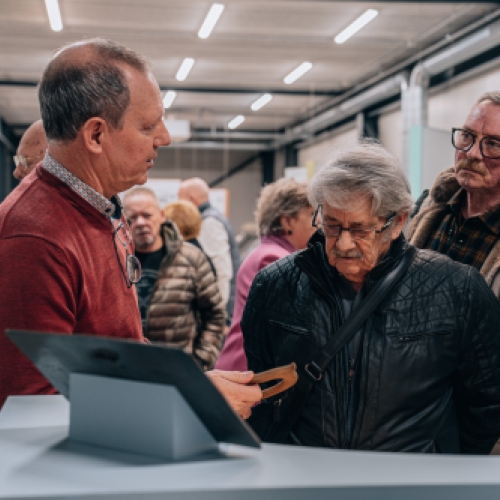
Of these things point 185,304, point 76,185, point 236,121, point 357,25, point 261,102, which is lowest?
point 185,304

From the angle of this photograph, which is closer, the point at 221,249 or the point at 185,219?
the point at 185,219

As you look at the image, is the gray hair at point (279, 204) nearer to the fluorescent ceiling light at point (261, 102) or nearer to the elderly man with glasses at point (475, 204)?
Answer: the elderly man with glasses at point (475, 204)

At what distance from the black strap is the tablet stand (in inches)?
44.4

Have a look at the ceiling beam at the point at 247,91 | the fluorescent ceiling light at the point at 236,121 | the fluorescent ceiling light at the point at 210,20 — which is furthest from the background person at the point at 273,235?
the fluorescent ceiling light at the point at 236,121

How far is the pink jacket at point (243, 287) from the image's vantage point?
3.21m

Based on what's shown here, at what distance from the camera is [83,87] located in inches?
57.0

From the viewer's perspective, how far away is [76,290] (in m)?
1.33

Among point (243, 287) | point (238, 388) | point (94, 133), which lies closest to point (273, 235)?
point (243, 287)

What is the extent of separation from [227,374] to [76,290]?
0.41 m

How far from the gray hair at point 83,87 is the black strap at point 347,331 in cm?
80

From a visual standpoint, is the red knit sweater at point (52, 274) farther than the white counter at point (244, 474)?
Yes

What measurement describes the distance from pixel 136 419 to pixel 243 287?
2.48m

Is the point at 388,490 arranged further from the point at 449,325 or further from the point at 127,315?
the point at 449,325

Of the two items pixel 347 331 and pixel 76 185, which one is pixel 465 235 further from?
pixel 76 185
